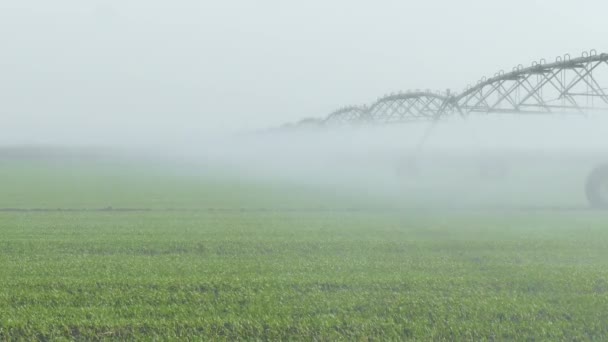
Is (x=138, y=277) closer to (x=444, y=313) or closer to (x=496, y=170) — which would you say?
(x=444, y=313)

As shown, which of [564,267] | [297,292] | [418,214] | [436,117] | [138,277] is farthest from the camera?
[436,117]

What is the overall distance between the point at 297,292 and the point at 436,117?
137 ft

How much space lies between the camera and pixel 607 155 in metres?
37.6

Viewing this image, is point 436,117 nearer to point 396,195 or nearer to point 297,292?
point 396,195

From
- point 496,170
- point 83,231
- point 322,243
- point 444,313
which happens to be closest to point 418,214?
point 322,243

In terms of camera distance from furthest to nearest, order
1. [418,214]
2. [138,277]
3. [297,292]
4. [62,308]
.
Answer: [418,214], [138,277], [297,292], [62,308]

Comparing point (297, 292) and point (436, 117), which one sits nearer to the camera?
point (297, 292)

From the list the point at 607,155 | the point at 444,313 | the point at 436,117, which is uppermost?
the point at 436,117

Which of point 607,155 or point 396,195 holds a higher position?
point 607,155

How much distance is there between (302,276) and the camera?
448 inches

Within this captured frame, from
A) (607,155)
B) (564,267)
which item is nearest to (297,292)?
(564,267)

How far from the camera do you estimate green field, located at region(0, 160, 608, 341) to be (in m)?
8.60

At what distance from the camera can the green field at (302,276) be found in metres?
8.60

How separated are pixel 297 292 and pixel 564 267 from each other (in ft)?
19.8
